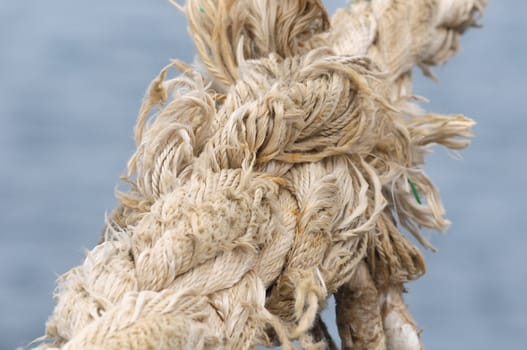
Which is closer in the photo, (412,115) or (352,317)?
(352,317)

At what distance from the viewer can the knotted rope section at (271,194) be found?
0.92 m

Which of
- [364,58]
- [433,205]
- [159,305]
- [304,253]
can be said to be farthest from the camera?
[433,205]

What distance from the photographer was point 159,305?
2.92 ft

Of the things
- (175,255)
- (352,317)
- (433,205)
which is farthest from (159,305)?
(433,205)

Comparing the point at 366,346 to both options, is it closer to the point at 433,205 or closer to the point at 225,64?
the point at 433,205

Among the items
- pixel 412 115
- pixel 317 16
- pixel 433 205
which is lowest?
pixel 433 205

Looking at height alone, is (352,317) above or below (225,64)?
below

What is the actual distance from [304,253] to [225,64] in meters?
0.25

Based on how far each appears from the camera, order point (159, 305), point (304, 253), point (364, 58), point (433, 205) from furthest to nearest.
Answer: point (433, 205) → point (364, 58) → point (304, 253) → point (159, 305)

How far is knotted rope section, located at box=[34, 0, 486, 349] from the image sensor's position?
92cm

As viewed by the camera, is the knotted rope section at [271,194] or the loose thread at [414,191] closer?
the knotted rope section at [271,194]

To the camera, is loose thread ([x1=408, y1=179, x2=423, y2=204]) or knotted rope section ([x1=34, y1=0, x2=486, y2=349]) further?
loose thread ([x1=408, y1=179, x2=423, y2=204])

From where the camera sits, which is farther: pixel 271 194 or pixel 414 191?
pixel 414 191

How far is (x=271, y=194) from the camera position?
1.03 metres
